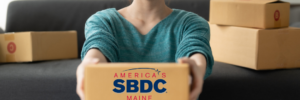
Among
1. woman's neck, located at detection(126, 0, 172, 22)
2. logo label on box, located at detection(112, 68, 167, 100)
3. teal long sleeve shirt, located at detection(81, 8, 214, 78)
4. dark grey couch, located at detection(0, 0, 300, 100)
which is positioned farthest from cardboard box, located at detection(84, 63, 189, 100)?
dark grey couch, located at detection(0, 0, 300, 100)

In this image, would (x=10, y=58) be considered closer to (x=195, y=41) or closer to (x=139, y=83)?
(x=195, y=41)

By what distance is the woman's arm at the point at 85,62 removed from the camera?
0.50 m

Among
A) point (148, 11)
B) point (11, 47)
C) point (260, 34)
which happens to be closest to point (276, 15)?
point (260, 34)

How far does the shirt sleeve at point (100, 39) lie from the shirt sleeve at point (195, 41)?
0.19m

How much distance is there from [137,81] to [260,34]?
2.87ft

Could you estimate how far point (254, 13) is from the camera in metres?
1.21

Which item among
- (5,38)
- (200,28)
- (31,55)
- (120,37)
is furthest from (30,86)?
(200,28)

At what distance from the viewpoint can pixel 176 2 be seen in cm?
177

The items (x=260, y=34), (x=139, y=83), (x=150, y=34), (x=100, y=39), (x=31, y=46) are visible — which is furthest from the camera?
(x=31, y=46)

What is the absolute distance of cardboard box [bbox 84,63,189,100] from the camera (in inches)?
17.7

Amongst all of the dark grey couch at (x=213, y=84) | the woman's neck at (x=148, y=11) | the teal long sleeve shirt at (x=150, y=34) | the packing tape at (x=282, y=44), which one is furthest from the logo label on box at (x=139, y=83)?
the packing tape at (x=282, y=44)

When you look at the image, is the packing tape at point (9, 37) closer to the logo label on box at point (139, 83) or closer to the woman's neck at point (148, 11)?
the woman's neck at point (148, 11)

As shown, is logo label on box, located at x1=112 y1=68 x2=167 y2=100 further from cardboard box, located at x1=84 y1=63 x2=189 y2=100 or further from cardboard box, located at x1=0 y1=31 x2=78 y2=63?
cardboard box, located at x1=0 y1=31 x2=78 y2=63

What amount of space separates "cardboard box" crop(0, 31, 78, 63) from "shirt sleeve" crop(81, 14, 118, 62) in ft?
2.48
